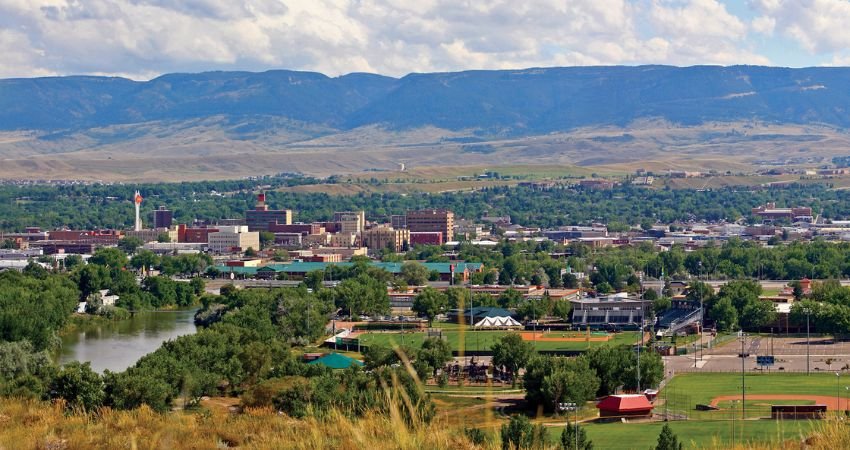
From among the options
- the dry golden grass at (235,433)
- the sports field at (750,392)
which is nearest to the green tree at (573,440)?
the dry golden grass at (235,433)

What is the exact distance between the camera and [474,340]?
1923 inches

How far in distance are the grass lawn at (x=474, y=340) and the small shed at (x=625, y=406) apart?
38.4ft

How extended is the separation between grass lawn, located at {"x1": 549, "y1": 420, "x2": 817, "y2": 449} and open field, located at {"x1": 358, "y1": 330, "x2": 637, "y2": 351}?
1415 centimetres

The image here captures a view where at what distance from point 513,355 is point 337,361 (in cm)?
447

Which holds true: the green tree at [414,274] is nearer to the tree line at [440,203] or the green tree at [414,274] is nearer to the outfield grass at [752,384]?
the outfield grass at [752,384]

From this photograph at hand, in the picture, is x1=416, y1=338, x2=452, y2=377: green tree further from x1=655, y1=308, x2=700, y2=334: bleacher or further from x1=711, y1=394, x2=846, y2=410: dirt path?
x1=655, y1=308, x2=700, y2=334: bleacher

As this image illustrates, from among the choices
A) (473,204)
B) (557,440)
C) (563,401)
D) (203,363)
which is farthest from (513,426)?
(473,204)

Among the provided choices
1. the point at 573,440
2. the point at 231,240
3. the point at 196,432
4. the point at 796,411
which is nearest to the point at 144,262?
the point at 231,240

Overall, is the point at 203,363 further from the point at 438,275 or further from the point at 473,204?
the point at 473,204

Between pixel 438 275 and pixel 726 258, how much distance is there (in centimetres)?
1431

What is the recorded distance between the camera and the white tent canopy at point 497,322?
54.3 metres

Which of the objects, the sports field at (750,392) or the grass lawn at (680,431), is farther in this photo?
the sports field at (750,392)

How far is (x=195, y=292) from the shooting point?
69438 millimetres

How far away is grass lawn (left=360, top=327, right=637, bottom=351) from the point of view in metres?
46.1
